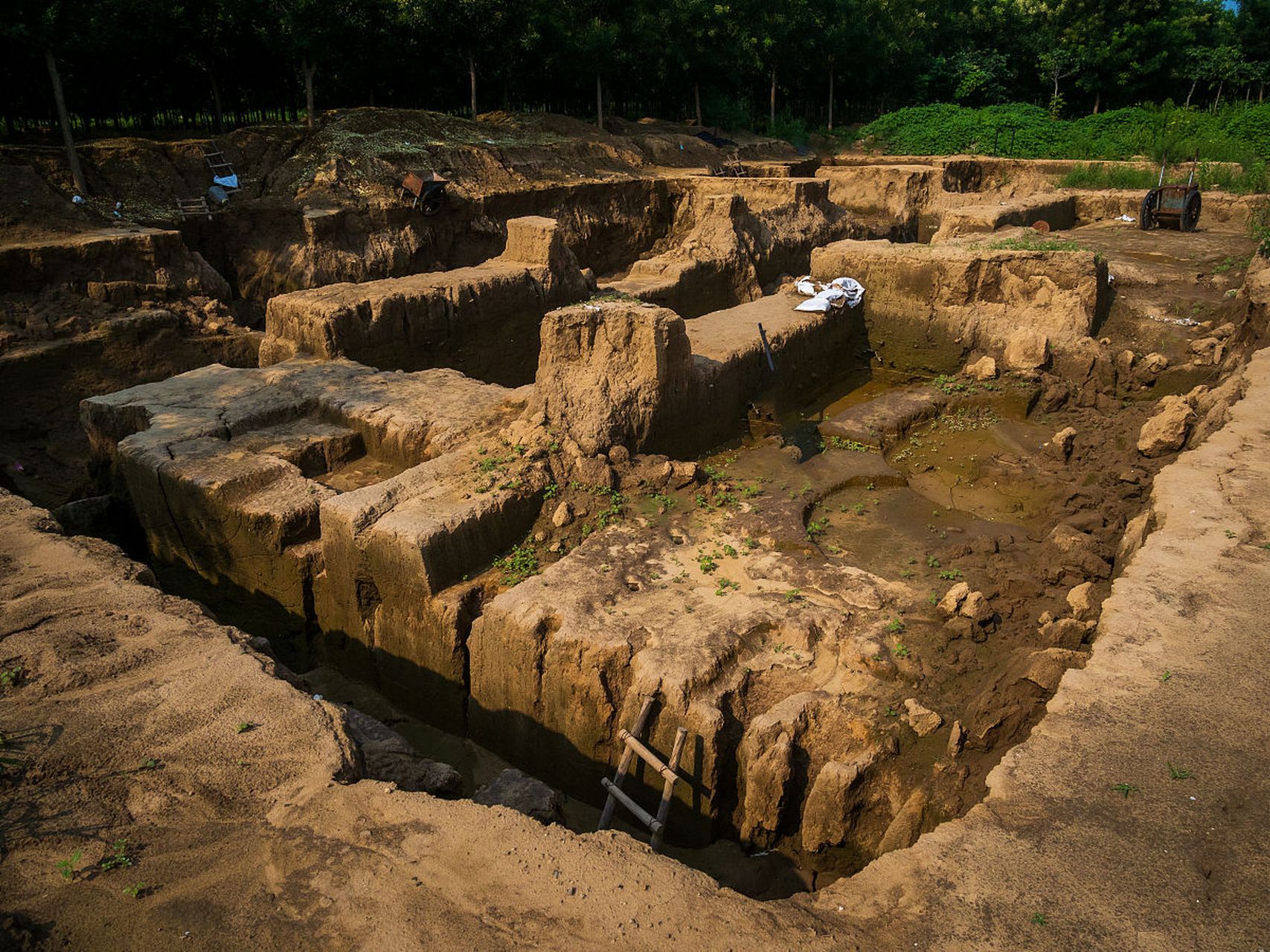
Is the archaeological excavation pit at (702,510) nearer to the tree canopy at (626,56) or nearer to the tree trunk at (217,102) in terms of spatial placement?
the tree canopy at (626,56)

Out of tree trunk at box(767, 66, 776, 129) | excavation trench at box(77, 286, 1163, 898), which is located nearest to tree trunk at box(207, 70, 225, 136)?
excavation trench at box(77, 286, 1163, 898)

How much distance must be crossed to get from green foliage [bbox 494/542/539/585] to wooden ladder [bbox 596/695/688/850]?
1.49m

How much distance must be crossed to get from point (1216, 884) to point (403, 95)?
24.6 meters

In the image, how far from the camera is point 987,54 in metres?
32.4

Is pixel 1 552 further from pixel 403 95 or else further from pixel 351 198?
pixel 403 95

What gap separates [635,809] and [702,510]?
2.70 m

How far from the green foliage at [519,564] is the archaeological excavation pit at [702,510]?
1.1 inches

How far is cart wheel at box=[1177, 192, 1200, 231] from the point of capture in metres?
14.6

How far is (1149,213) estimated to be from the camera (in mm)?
15000

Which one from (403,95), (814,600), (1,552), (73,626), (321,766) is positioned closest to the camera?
(321,766)

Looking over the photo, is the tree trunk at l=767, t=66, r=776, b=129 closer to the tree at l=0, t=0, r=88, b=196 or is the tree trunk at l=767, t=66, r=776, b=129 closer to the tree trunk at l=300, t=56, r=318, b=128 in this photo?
Result: the tree trunk at l=300, t=56, r=318, b=128

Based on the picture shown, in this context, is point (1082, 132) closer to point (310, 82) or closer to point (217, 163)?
point (310, 82)

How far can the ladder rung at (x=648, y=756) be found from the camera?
4660mm

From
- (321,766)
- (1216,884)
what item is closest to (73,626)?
(321,766)
